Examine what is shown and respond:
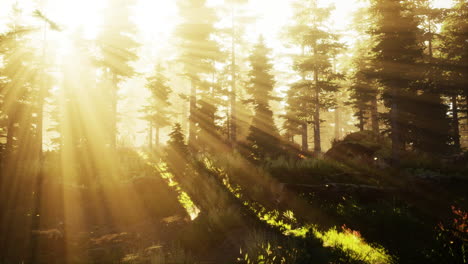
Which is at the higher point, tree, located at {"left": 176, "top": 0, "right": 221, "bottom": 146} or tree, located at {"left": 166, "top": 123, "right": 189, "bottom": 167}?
tree, located at {"left": 176, "top": 0, "right": 221, "bottom": 146}

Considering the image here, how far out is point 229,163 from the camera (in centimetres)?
1473

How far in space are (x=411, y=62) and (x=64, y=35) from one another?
2894 cm

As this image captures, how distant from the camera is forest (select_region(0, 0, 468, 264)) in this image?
7.50 metres

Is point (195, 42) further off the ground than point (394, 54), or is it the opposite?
point (195, 42)

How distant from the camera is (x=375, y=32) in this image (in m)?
17.5

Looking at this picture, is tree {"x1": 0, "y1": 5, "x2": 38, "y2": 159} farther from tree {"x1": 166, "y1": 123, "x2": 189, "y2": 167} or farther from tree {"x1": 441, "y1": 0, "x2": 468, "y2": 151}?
tree {"x1": 441, "y1": 0, "x2": 468, "y2": 151}

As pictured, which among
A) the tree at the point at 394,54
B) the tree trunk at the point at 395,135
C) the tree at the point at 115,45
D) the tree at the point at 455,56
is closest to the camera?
the tree trunk at the point at 395,135

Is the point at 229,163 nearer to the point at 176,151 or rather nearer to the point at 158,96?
the point at 176,151

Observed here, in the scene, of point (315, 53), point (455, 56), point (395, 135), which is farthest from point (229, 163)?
point (455, 56)

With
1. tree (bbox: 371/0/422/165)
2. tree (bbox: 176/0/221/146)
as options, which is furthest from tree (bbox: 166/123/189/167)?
tree (bbox: 371/0/422/165)

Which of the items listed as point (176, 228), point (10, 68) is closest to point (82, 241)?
point (176, 228)

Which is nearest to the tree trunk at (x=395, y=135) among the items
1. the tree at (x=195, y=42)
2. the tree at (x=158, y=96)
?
the tree at (x=195, y=42)

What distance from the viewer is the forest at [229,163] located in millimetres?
7500

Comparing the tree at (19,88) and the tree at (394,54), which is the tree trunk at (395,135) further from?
the tree at (19,88)
